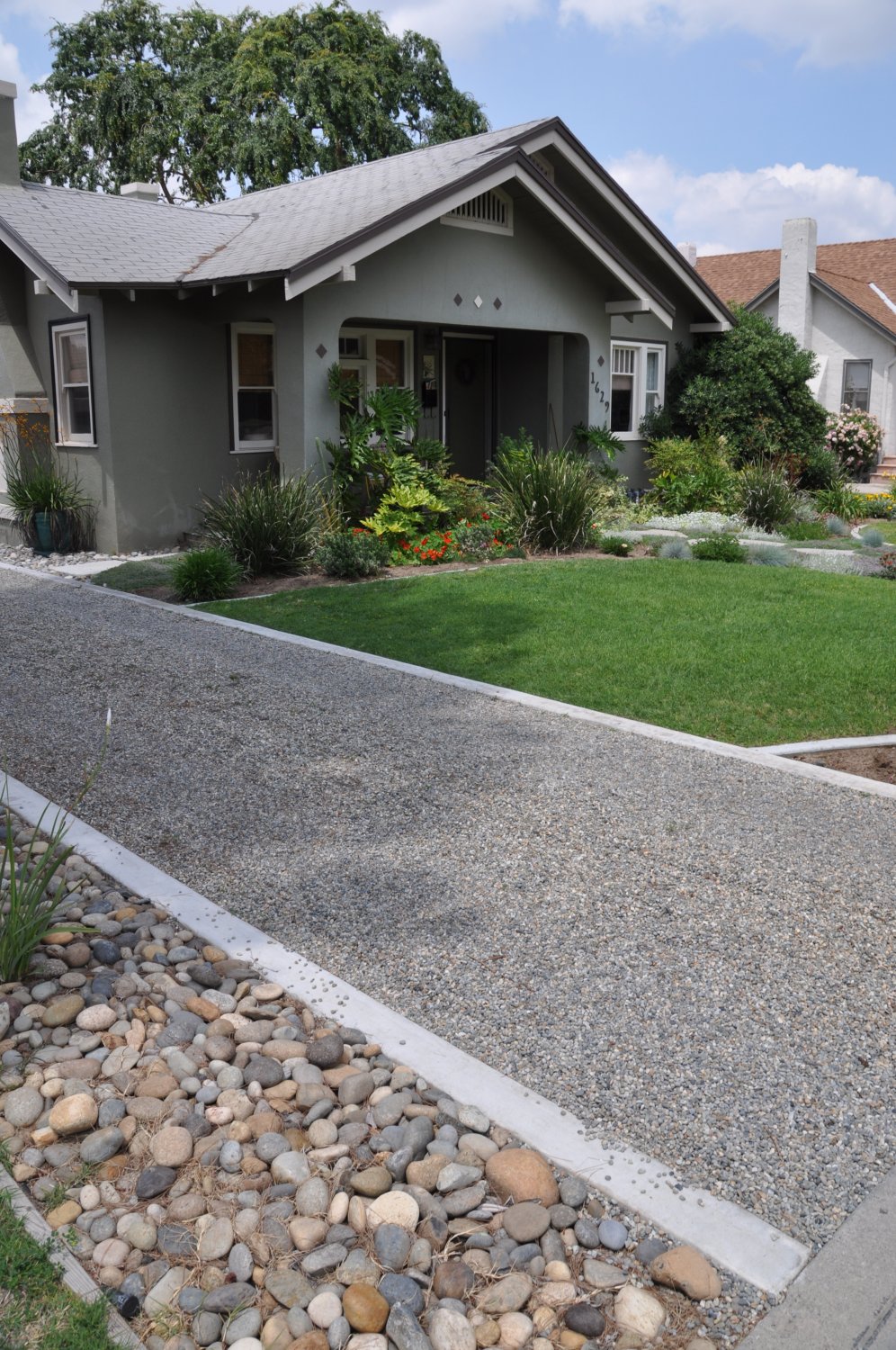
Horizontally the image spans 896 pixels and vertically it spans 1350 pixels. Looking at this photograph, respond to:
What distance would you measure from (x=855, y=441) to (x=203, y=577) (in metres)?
17.3

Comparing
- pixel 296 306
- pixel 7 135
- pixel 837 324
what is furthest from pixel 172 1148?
pixel 837 324

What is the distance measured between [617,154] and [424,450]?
13.5m

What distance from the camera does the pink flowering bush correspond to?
2348 centimetres

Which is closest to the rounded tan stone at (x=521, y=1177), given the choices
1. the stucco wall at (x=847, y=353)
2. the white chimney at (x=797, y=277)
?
the white chimney at (x=797, y=277)

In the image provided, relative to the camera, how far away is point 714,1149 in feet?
9.70

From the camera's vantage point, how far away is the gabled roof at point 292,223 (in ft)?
41.4

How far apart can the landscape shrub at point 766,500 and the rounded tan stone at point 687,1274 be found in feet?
46.7

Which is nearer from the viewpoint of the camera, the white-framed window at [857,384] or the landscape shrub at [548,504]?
the landscape shrub at [548,504]

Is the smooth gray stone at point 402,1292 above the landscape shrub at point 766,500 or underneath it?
underneath

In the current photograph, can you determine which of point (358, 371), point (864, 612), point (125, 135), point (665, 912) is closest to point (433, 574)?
point (864, 612)

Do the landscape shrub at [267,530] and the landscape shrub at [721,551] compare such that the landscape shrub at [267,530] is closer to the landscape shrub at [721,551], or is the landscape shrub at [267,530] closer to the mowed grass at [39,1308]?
the landscape shrub at [721,551]

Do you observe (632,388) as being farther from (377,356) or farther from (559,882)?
(559,882)

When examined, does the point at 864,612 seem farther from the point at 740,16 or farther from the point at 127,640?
the point at 740,16

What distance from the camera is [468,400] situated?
18.4 metres
